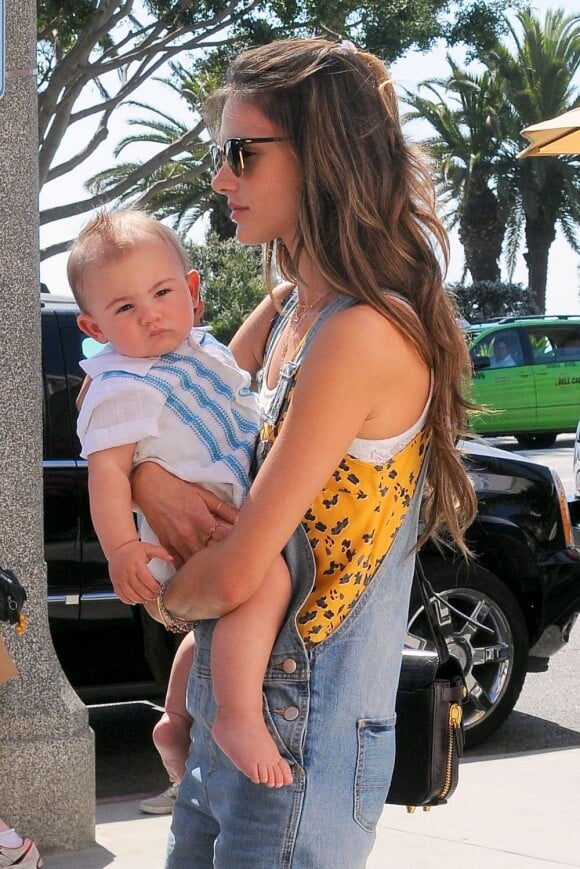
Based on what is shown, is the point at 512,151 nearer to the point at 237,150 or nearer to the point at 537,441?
the point at 537,441

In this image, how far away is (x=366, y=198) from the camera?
1832 millimetres

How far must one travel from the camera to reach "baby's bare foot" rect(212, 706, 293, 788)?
1748 millimetres

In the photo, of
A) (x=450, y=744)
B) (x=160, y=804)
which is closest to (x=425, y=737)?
(x=450, y=744)

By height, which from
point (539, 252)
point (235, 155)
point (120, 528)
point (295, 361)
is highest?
point (235, 155)

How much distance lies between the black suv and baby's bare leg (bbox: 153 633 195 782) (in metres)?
2.97

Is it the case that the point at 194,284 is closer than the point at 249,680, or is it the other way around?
the point at 249,680

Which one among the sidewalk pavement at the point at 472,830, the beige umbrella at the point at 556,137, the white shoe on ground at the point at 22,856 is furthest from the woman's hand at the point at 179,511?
the beige umbrella at the point at 556,137

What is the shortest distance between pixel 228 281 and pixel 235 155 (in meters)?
23.7

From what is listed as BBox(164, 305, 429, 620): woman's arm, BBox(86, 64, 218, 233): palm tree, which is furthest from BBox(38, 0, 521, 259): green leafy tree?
BBox(164, 305, 429, 620): woman's arm

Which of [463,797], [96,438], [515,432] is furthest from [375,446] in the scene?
[515,432]

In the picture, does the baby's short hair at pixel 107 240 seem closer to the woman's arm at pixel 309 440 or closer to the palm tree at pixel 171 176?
the woman's arm at pixel 309 440

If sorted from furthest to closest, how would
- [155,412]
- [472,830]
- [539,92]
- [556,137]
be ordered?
[539,92] → [556,137] → [472,830] → [155,412]

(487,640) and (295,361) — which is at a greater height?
(295,361)

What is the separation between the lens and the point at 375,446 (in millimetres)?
1819
